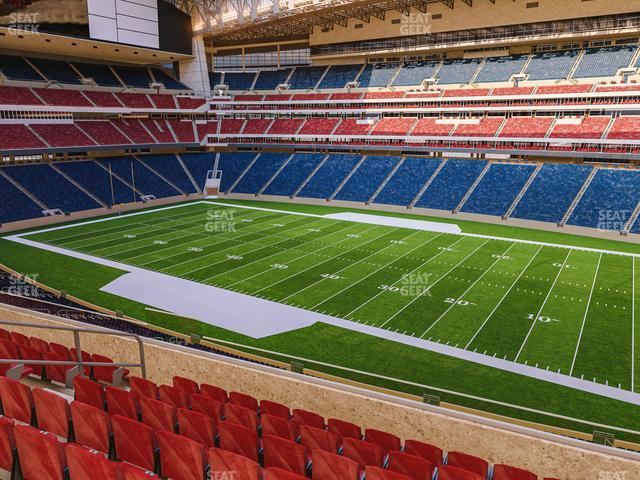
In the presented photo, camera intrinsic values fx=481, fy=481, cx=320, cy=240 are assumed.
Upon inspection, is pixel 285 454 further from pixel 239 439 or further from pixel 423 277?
pixel 423 277

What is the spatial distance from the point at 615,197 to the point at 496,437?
31932 mm

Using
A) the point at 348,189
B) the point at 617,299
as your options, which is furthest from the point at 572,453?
the point at 348,189

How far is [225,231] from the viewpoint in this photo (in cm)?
3272

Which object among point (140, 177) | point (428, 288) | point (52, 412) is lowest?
point (428, 288)

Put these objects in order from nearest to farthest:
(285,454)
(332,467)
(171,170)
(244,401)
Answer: (332,467) < (285,454) < (244,401) < (171,170)

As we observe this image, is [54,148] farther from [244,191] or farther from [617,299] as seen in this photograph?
[617,299]

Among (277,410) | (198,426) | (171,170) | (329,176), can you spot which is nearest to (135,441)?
(198,426)

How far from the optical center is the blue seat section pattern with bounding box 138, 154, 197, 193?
46.2 metres

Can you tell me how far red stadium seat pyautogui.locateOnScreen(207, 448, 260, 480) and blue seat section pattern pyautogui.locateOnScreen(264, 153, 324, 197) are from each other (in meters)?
40.4

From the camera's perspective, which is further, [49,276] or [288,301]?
[49,276]

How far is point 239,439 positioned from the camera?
6.40 metres

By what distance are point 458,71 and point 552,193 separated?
19004 millimetres

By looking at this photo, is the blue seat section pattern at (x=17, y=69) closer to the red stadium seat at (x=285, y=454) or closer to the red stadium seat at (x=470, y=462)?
the red stadium seat at (x=285, y=454)

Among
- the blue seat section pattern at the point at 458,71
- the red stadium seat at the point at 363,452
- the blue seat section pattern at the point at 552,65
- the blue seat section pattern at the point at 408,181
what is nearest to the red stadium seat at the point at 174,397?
the red stadium seat at the point at 363,452
